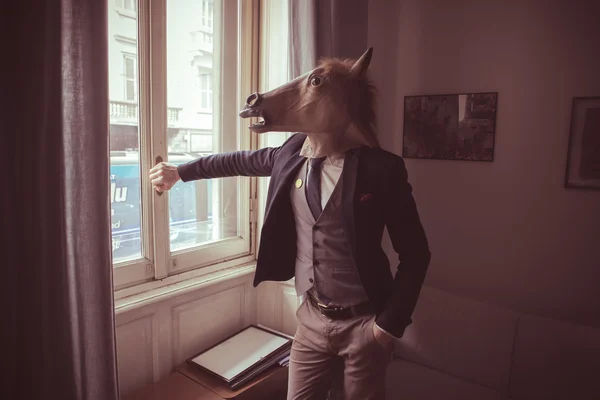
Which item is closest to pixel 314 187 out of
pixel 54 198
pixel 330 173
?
pixel 330 173

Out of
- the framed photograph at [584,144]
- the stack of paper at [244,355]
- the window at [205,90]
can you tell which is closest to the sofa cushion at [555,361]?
the framed photograph at [584,144]

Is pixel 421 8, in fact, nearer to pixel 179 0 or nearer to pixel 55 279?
pixel 179 0

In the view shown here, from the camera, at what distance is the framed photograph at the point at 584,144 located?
1545mm

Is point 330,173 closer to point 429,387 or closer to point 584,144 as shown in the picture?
point 429,387

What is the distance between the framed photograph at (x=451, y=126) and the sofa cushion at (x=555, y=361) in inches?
28.8

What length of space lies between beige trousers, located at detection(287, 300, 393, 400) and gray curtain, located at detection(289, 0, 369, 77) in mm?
978

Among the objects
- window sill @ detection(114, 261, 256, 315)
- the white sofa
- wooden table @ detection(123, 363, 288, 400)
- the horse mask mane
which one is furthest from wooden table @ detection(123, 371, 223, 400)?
the horse mask mane

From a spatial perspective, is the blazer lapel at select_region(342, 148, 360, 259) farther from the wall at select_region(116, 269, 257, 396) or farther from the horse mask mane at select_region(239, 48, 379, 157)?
the wall at select_region(116, 269, 257, 396)

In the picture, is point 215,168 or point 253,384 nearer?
point 215,168

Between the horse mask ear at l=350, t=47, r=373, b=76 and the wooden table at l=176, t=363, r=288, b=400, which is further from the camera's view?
the wooden table at l=176, t=363, r=288, b=400

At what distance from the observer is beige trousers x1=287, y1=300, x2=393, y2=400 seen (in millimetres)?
1129

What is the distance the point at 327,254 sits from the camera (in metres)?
1.14

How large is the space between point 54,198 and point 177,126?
787mm

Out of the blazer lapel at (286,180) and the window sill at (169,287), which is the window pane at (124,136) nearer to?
the window sill at (169,287)
